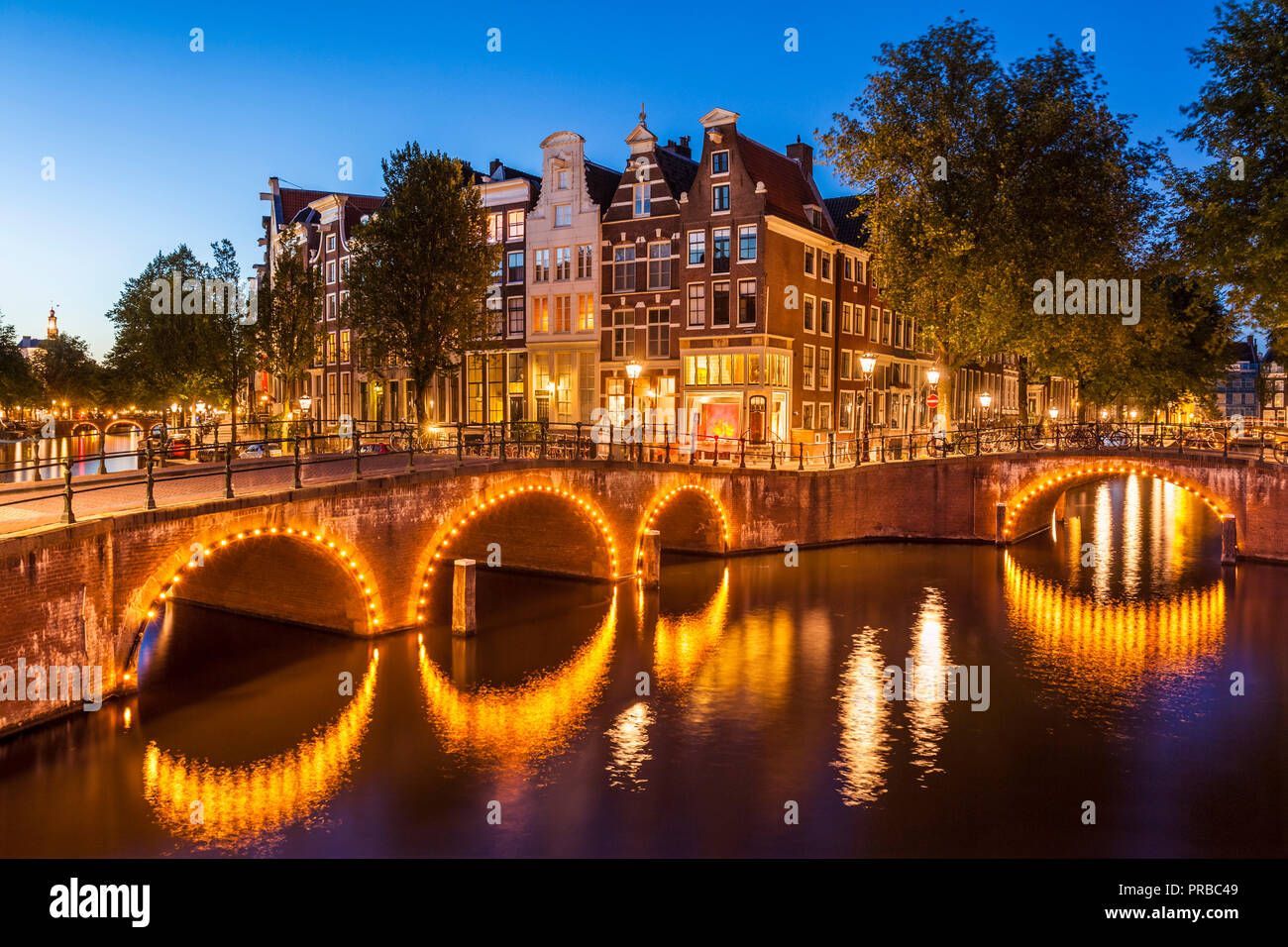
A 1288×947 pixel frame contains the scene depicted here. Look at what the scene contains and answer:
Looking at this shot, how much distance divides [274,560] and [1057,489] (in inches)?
1298

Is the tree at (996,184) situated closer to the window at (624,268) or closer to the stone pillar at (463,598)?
the window at (624,268)

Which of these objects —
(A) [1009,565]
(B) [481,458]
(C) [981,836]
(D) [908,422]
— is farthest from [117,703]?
(D) [908,422]

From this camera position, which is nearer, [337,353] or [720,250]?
[720,250]

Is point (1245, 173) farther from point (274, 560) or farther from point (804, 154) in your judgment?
point (274, 560)

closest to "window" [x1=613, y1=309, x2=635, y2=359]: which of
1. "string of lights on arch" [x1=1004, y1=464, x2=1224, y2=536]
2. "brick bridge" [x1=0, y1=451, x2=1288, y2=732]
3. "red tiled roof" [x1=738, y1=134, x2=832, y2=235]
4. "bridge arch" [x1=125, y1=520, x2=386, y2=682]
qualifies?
"red tiled roof" [x1=738, y1=134, x2=832, y2=235]

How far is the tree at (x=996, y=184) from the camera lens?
37188 millimetres

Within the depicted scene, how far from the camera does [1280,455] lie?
→ 3469 centimetres

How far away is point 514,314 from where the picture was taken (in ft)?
168

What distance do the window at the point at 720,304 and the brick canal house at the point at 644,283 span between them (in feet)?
5.86

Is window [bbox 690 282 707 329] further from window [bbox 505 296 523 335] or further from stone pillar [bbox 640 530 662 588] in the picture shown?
stone pillar [bbox 640 530 662 588]

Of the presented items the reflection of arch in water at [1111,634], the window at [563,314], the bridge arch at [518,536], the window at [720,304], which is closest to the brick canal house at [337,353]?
the window at [563,314]

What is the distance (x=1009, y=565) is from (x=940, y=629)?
35.7 ft

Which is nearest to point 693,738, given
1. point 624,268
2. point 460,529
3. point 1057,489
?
point 460,529

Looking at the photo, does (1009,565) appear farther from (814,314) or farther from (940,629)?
(814,314)
